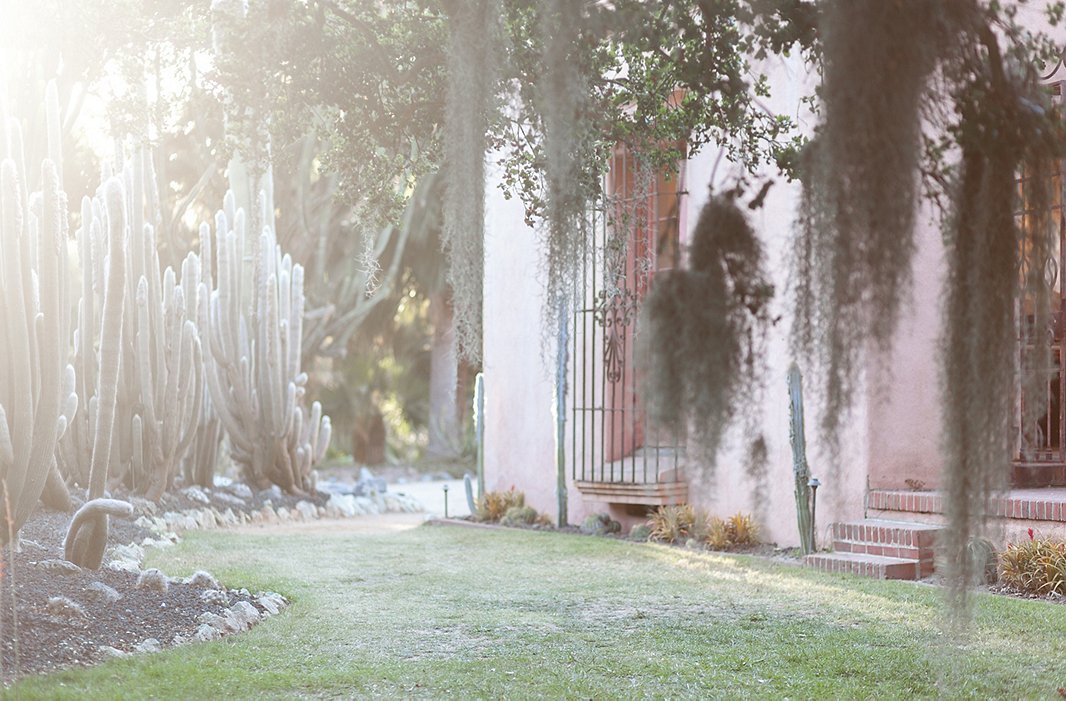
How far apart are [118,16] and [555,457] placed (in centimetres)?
727

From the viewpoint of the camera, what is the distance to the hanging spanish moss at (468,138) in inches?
180

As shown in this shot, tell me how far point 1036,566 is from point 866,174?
5.17 metres

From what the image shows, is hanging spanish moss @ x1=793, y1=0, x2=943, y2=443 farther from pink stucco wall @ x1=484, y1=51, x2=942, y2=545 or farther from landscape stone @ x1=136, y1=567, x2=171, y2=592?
landscape stone @ x1=136, y1=567, x2=171, y2=592

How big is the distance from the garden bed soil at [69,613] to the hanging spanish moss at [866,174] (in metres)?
3.36

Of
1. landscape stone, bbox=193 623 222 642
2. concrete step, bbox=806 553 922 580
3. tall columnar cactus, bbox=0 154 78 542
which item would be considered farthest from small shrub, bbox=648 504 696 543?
tall columnar cactus, bbox=0 154 78 542

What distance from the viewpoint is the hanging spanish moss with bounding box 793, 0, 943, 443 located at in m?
3.41

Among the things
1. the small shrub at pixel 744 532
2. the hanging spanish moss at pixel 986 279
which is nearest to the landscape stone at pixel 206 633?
the hanging spanish moss at pixel 986 279

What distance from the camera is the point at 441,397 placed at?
24.2m

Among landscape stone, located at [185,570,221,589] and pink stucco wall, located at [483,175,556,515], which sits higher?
pink stucco wall, located at [483,175,556,515]

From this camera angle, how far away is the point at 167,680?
508 cm

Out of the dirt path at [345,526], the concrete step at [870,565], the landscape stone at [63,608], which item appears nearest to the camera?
the landscape stone at [63,608]

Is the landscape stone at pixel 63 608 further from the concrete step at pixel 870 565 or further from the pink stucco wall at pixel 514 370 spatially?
the pink stucco wall at pixel 514 370

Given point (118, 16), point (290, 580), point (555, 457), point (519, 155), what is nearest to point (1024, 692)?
point (519, 155)

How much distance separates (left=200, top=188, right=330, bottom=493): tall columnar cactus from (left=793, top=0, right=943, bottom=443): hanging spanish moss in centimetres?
1012
